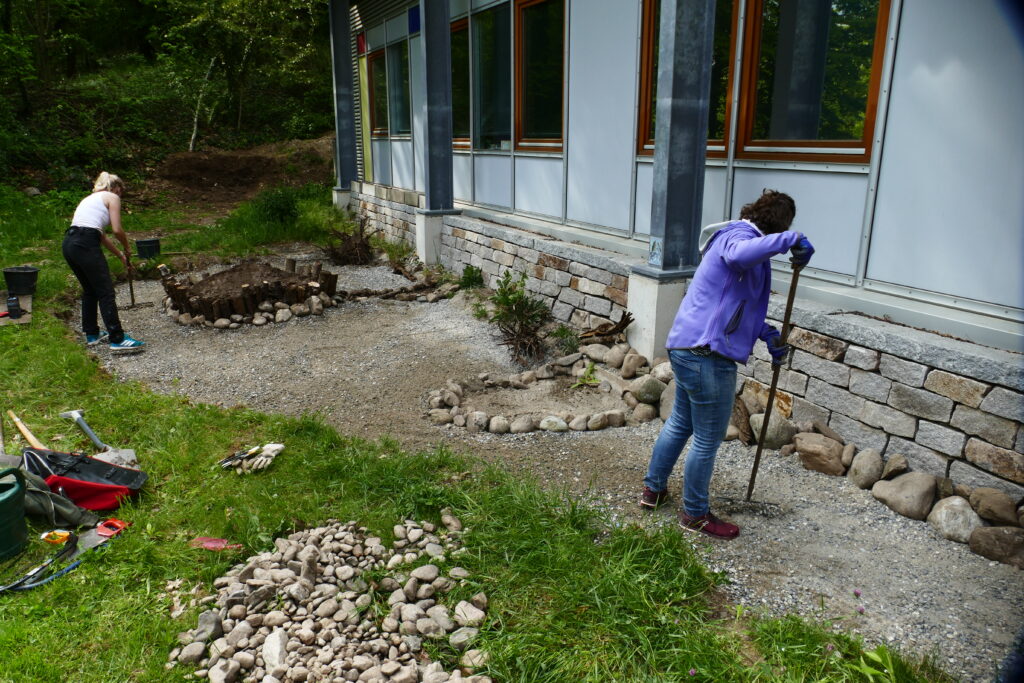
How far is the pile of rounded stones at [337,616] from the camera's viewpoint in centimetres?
284

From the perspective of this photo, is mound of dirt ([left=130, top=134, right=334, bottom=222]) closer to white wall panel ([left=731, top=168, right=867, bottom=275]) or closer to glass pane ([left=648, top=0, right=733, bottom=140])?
glass pane ([left=648, top=0, right=733, bottom=140])

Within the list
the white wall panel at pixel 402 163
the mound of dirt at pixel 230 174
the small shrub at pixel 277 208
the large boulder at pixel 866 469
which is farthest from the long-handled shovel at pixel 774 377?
the mound of dirt at pixel 230 174

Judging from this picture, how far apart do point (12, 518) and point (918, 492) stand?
476 centimetres

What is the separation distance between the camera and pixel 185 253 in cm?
1203

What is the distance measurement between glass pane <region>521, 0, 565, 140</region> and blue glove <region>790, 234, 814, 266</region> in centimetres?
514

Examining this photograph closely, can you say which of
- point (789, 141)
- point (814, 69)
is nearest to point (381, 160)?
point (789, 141)

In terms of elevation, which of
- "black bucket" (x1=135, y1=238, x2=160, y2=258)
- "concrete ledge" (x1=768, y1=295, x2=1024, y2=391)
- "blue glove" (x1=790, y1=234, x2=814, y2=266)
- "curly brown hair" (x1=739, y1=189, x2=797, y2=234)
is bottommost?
"black bucket" (x1=135, y1=238, x2=160, y2=258)

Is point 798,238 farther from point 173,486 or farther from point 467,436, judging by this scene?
point 173,486

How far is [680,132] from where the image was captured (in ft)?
18.2

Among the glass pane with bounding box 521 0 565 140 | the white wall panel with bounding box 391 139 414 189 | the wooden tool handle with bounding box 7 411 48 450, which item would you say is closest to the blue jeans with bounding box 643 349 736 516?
the wooden tool handle with bounding box 7 411 48 450

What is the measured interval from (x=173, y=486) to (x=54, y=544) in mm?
722

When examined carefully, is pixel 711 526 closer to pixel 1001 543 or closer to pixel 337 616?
pixel 1001 543

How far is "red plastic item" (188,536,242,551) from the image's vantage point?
3.62 meters

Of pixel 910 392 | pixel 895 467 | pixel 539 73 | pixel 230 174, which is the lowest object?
pixel 895 467
